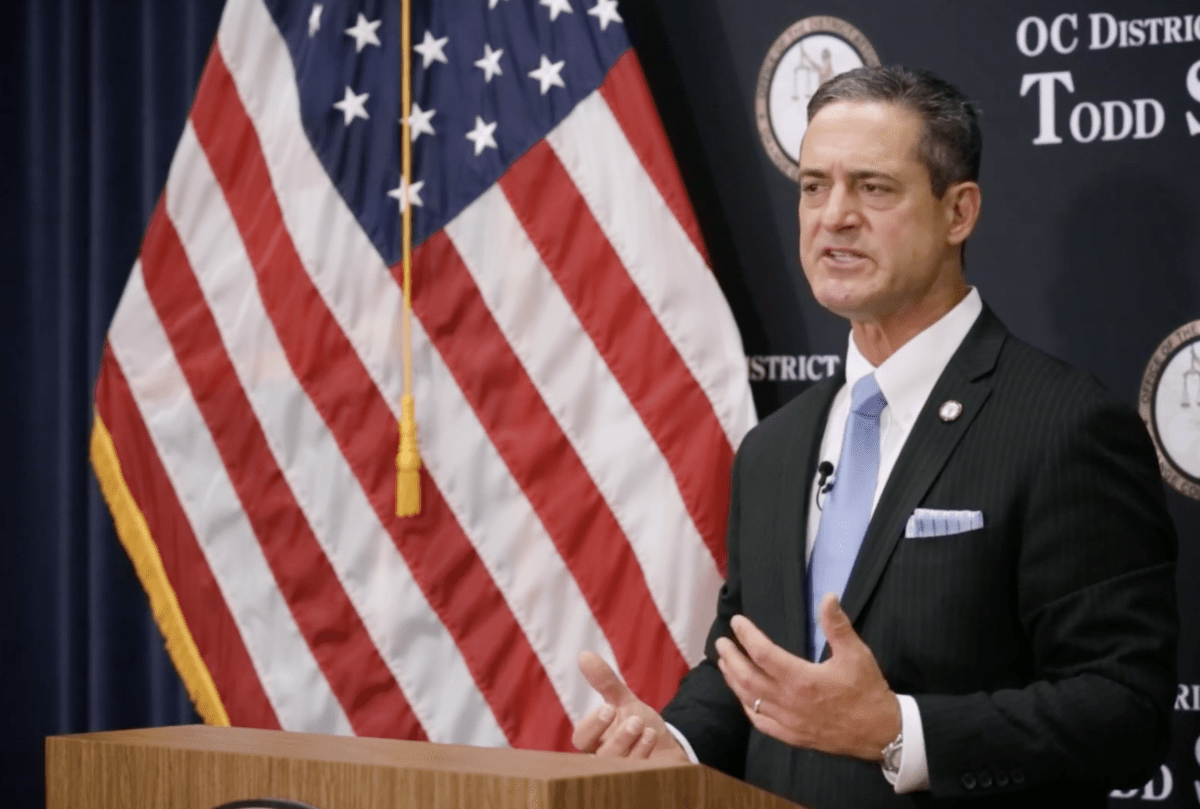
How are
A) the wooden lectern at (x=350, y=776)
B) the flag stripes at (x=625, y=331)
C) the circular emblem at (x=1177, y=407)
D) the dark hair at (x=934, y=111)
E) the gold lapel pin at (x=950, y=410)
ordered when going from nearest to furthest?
the wooden lectern at (x=350, y=776)
the gold lapel pin at (x=950, y=410)
the dark hair at (x=934, y=111)
the circular emblem at (x=1177, y=407)
the flag stripes at (x=625, y=331)

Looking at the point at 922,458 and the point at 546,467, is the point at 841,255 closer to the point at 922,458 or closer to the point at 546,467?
the point at 922,458

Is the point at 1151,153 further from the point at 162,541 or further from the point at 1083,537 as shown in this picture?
the point at 162,541

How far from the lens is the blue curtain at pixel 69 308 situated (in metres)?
3.11

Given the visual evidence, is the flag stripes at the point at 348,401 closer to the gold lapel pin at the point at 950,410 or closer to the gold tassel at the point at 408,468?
A: the gold tassel at the point at 408,468

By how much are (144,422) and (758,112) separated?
1.35m

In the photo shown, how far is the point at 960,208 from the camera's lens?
1.93m

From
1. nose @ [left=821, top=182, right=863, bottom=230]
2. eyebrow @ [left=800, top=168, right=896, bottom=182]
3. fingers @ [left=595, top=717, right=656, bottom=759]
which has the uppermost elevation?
eyebrow @ [left=800, top=168, right=896, bottom=182]

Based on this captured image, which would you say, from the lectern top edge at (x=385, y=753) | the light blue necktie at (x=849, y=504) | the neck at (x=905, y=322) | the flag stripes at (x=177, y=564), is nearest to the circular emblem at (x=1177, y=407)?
the neck at (x=905, y=322)

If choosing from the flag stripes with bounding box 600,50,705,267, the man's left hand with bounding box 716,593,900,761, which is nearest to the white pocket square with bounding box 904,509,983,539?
the man's left hand with bounding box 716,593,900,761

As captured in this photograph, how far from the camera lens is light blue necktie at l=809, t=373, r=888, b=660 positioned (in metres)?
1.84

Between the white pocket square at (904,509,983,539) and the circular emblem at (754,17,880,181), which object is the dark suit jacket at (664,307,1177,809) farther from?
the circular emblem at (754,17,880,181)

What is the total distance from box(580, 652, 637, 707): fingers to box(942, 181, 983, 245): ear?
77 cm

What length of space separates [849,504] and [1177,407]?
759mm

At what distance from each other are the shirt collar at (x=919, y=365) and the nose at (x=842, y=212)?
18 cm
